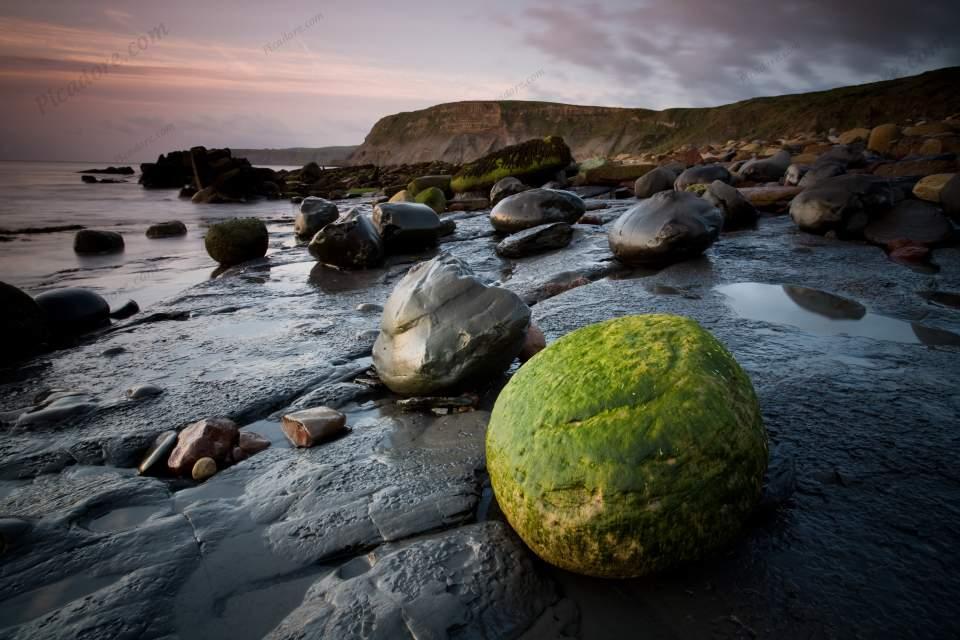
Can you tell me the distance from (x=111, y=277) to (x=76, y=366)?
4.78 metres

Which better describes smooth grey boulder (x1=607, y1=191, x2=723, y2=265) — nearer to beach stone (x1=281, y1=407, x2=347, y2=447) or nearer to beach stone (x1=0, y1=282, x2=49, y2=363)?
beach stone (x1=281, y1=407, x2=347, y2=447)

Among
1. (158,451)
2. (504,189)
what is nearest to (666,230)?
(158,451)

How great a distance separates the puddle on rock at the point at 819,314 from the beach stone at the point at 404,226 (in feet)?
14.9

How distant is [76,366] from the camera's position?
153 inches

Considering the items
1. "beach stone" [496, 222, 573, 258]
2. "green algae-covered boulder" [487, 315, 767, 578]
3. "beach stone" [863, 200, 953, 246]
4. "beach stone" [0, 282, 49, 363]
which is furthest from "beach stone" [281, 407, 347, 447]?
"beach stone" [863, 200, 953, 246]

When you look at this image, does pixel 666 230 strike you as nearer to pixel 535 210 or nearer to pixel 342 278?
pixel 535 210

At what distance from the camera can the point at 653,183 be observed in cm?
1240

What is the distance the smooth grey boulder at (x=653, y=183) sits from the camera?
1238 centimetres

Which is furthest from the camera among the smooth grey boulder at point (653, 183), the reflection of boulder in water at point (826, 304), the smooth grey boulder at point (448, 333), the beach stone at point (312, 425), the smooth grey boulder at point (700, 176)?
the smooth grey boulder at point (653, 183)

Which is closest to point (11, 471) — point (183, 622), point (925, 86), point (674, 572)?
point (183, 622)

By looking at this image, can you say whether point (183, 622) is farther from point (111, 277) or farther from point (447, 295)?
point (111, 277)

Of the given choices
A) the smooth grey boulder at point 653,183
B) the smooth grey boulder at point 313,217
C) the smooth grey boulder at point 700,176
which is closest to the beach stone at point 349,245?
the smooth grey boulder at point 313,217

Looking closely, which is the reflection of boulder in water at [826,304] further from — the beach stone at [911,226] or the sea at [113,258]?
the sea at [113,258]

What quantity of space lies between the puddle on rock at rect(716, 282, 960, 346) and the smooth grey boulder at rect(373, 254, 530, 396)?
6.70 feet
